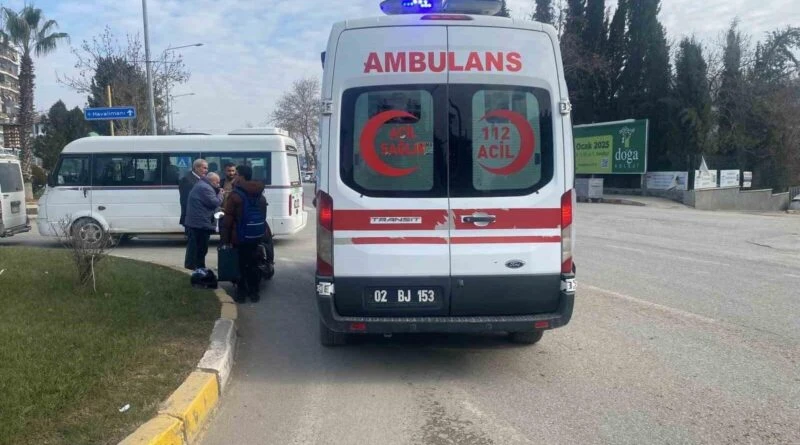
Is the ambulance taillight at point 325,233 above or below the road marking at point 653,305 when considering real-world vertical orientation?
above

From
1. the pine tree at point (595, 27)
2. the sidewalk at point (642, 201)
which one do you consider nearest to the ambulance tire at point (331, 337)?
the sidewalk at point (642, 201)

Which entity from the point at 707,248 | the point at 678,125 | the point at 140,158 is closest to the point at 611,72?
the point at 678,125

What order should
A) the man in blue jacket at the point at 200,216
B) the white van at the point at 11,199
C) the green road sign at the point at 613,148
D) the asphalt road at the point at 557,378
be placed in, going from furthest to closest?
the green road sign at the point at 613,148 → the white van at the point at 11,199 → the man in blue jacket at the point at 200,216 → the asphalt road at the point at 557,378

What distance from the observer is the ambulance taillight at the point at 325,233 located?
5.15 metres

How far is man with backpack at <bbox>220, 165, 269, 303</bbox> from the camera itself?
7.98m

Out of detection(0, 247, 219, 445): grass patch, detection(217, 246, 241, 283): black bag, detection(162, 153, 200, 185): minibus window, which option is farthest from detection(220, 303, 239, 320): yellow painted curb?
detection(162, 153, 200, 185): minibus window

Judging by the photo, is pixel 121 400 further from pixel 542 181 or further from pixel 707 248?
pixel 707 248

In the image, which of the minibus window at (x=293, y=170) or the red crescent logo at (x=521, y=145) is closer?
the red crescent logo at (x=521, y=145)

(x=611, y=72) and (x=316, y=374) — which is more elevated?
(x=611, y=72)

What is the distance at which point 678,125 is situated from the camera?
109ft

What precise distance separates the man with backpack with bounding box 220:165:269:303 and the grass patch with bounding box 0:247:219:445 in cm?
67

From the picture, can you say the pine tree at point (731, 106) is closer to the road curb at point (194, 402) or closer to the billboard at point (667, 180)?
the billboard at point (667, 180)

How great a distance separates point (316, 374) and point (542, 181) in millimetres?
2541

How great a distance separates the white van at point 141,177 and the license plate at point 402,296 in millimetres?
9121
